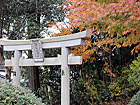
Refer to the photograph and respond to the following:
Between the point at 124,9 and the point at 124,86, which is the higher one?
the point at 124,9

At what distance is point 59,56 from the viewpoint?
190 inches

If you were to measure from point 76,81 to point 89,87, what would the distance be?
26.2 inches

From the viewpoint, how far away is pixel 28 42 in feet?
17.6

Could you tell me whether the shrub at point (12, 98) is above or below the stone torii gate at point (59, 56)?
below

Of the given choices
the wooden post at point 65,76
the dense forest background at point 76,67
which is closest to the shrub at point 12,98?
the wooden post at point 65,76

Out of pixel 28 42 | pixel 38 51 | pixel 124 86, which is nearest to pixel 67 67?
pixel 38 51

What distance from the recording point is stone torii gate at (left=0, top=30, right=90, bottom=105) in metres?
4.54

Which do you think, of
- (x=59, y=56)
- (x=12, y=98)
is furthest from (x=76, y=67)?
(x=12, y=98)

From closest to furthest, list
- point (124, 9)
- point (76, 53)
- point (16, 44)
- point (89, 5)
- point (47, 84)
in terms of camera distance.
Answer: point (124, 9) → point (89, 5) → point (16, 44) → point (76, 53) → point (47, 84)

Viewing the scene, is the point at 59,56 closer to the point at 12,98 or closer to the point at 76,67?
the point at 12,98

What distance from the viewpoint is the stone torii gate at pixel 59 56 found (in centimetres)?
454

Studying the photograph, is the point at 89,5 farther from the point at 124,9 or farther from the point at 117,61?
the point at 117,61

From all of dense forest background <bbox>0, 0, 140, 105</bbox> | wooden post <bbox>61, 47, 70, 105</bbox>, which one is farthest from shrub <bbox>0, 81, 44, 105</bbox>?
Answer: dense forest background <bbox>0, 0, 140, 105</bbox>

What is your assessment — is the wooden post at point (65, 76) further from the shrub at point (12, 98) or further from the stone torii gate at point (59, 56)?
the shrub at point (12, 98)
